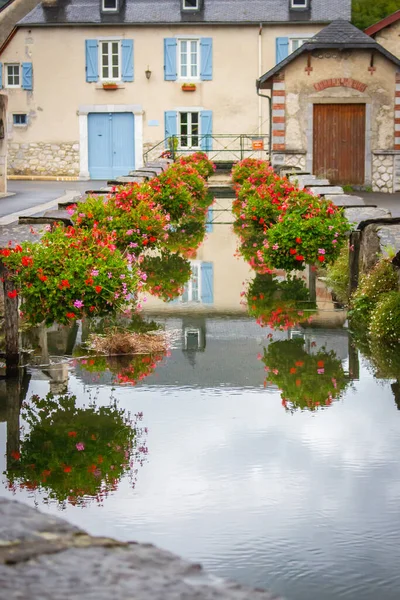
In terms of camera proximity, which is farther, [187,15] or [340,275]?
[187,15]

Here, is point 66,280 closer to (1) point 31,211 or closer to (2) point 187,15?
(1) point 31,211

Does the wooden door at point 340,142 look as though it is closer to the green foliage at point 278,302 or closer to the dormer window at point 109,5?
the dormer window at point 109,5

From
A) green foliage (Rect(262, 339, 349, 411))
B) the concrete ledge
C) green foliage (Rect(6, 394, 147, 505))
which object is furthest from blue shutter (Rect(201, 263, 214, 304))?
the concrete ledge

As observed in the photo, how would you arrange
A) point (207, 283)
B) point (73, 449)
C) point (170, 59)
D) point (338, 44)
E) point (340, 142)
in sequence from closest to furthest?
point (73, 449) < point (207, 283) < point (338, 44) < point (340, 142) < point (170, 59)

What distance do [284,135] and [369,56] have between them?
3176 mm

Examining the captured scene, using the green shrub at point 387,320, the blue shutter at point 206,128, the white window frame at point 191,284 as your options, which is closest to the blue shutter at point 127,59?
the blue shutter at point 206,128

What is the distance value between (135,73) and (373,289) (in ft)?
96.9

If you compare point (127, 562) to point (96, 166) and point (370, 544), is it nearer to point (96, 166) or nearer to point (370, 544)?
point (370, 544)

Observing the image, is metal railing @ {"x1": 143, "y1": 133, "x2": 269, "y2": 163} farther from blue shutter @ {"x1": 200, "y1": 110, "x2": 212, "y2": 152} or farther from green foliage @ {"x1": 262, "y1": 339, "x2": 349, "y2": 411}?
green foliage @ {"x1": 262, "y1": 339, "x2": 349, "y2": 411}

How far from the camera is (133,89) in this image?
38.9 meters

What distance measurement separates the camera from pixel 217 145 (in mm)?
38500

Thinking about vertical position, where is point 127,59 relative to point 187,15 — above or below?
below

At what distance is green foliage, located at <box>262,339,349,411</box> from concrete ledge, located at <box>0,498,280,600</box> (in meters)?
5.78

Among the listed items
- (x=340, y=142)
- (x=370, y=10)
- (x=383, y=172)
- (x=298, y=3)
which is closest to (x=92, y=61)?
(x=298, y=3)
